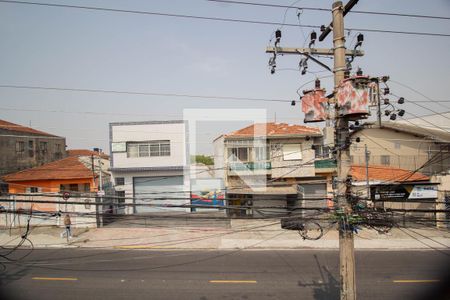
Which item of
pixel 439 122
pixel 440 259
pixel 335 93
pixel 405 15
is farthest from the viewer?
pixel 439 122

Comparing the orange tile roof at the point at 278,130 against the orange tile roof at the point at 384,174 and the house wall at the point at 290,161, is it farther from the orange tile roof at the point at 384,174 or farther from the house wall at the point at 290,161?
the orange tile roof at the point at 384,174

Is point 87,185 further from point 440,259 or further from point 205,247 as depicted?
point 440,259

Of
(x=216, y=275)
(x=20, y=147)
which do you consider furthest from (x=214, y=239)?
(x=20, y=147)

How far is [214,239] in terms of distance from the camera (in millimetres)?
16891

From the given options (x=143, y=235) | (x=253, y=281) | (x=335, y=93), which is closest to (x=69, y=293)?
(x=253, y=281)

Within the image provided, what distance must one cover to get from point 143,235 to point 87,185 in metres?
8.56

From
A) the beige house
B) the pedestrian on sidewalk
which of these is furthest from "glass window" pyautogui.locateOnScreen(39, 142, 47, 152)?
the beige house

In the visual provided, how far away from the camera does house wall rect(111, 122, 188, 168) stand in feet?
81.5

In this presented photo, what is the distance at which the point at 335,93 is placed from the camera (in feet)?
19.1

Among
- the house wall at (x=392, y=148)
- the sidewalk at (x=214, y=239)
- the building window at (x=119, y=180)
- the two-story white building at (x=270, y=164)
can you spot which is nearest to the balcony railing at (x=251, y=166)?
the two-story white building at (x=270, y=164)

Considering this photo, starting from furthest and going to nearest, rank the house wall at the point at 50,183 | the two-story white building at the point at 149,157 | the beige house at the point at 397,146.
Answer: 1. the beige house at the point at 397,146
2. the two-story white building at the point at 149,157
3. the house wall at the point at 50,183

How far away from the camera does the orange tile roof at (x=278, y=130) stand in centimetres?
2283

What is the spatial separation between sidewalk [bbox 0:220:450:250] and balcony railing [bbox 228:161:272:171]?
493cm

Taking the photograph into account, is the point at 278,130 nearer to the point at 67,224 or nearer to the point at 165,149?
the point at 165,149
